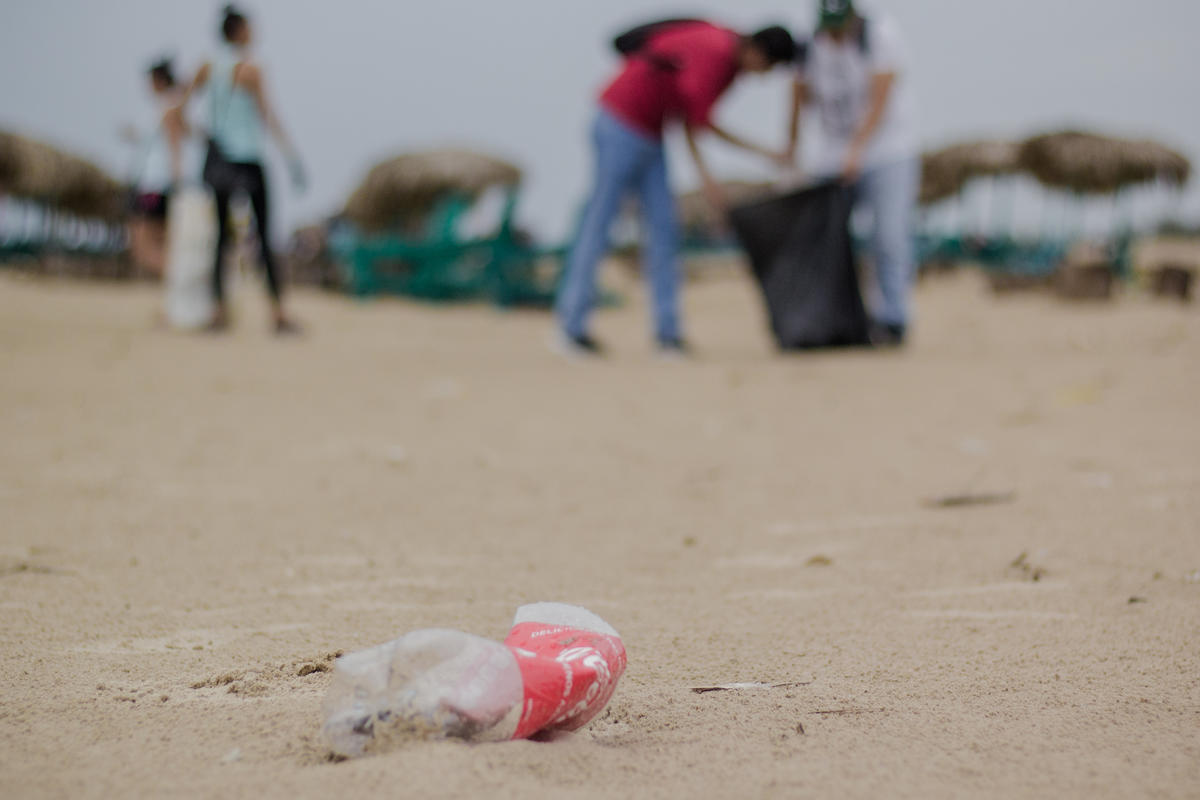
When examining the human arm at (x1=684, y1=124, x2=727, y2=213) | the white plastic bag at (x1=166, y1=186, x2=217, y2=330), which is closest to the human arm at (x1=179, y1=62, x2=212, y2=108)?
the white plastic bag at (x1=166, y1=186, x2=217, y2=330)

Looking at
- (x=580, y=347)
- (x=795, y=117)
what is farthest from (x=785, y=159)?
(x=580, y=347)

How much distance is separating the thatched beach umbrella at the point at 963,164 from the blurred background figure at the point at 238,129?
53.0ft

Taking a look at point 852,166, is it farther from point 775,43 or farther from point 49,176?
point 49,176

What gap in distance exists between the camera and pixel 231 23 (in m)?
4.57

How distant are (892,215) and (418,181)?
37.1 feet

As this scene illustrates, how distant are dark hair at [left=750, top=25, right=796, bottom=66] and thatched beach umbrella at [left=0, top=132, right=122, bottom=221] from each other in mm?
13463

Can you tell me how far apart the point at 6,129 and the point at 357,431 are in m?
14.1

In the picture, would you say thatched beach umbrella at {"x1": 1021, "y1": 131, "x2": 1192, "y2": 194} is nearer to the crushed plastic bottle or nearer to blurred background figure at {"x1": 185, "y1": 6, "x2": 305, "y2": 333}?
blurred background figure at {"x1": 185, "y1": 6, "x2": 305, "y2": 333}

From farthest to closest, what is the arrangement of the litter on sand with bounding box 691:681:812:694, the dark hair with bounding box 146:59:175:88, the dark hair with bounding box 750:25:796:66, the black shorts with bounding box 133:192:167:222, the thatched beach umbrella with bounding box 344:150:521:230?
the thatched beach umbrella with bounding box 344:150:521:230 < the black shorts with bounding box 133:192:167:222 < the dark hair with bounding box 146:59:175:88 < the dark hair with bounding box 750:25:796:66 < the litter on sand with bounding box 691:681:812:694

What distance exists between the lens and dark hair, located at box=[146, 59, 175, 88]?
5059 mm

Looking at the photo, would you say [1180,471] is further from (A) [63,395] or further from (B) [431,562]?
(A) [63,395]

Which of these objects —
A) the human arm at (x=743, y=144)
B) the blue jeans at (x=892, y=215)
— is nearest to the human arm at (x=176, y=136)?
the human arm at (x=743, y=144)

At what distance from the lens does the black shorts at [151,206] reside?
5.23m

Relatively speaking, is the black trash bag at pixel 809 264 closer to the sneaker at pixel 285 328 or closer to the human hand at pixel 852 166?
the human hand at pixel 852 166
